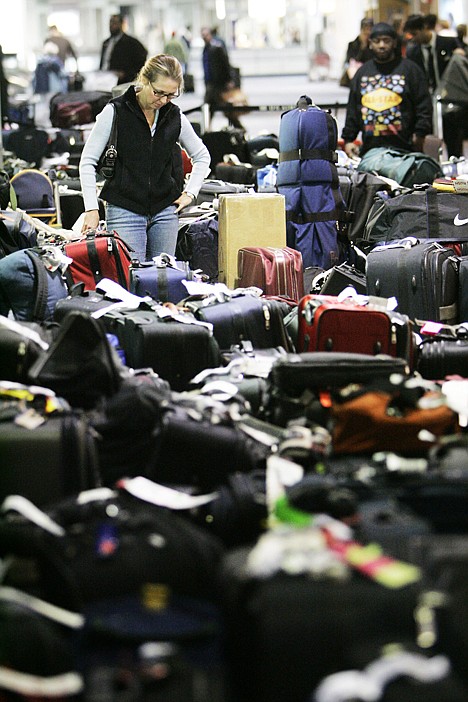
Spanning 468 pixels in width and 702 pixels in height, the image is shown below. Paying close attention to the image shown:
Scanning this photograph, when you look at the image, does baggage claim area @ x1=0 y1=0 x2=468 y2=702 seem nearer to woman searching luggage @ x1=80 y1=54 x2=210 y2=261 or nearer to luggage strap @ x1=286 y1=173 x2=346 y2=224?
woman searching luggage @ x1=80 y1=54 x2=210 y2=261

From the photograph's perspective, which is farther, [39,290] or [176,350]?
[39,290]

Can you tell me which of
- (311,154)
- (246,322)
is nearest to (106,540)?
(246,322)

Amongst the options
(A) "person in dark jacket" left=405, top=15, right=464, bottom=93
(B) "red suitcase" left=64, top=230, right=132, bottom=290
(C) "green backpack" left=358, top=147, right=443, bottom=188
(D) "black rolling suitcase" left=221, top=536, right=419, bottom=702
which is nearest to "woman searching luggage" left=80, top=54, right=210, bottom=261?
(B) "red suitcase" left=64, top=230, right=132, bottom=290

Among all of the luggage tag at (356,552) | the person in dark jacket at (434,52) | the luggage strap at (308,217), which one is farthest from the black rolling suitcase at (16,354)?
the person in dark jacket at (434,52)

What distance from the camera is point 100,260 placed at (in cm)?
560

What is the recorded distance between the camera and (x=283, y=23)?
35062 mm

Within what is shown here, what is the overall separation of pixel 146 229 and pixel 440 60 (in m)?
7.41

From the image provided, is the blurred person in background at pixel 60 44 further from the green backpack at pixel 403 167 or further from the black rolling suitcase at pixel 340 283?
the black rolling suitcase at pixel 340 283

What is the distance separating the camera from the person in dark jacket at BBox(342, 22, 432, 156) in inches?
356

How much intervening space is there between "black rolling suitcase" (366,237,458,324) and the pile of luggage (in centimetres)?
3

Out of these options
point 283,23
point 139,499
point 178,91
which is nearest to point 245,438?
point 139,499

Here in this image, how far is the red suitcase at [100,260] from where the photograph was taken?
18.3 feet

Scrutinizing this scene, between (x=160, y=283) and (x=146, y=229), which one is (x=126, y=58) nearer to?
(x=146, y=229)

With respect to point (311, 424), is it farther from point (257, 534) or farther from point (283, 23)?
point (283, 23)
